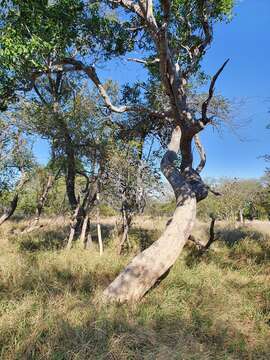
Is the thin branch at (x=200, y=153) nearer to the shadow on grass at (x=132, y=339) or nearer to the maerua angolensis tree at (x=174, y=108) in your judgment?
the maerua angolensis tree at (x=174, y=108)

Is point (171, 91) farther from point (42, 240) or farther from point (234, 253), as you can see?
point (42, 240)

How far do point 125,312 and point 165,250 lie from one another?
1470 mm

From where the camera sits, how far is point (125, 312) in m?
4.16

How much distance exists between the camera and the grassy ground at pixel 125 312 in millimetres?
3331

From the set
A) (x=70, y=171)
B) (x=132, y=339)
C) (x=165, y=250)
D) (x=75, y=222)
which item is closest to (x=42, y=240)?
(x=75, y=222)

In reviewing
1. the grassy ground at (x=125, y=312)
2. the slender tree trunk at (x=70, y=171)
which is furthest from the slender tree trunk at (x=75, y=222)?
the grassy ground at (x=125, y=312)

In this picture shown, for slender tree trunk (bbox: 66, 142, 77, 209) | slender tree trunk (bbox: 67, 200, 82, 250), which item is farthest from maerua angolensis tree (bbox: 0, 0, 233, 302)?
slender tree trunk (bbox: 67, 200, 82, 250)

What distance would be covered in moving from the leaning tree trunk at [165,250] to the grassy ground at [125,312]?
246 millimetres

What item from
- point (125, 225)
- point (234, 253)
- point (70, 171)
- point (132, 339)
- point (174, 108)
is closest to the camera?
point (132, 339)

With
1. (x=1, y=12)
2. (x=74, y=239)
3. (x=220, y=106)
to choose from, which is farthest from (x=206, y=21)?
(x=74, y=239)

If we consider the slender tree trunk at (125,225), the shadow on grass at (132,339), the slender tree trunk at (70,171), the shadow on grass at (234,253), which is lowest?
the shadow on grass at (132,339)

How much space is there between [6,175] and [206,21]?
851 centimetres

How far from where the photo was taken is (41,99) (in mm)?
9094

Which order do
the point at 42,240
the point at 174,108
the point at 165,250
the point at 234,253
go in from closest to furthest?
the point at 165,250
the point at 174,108
the point at 234,253
the point at 42,240
